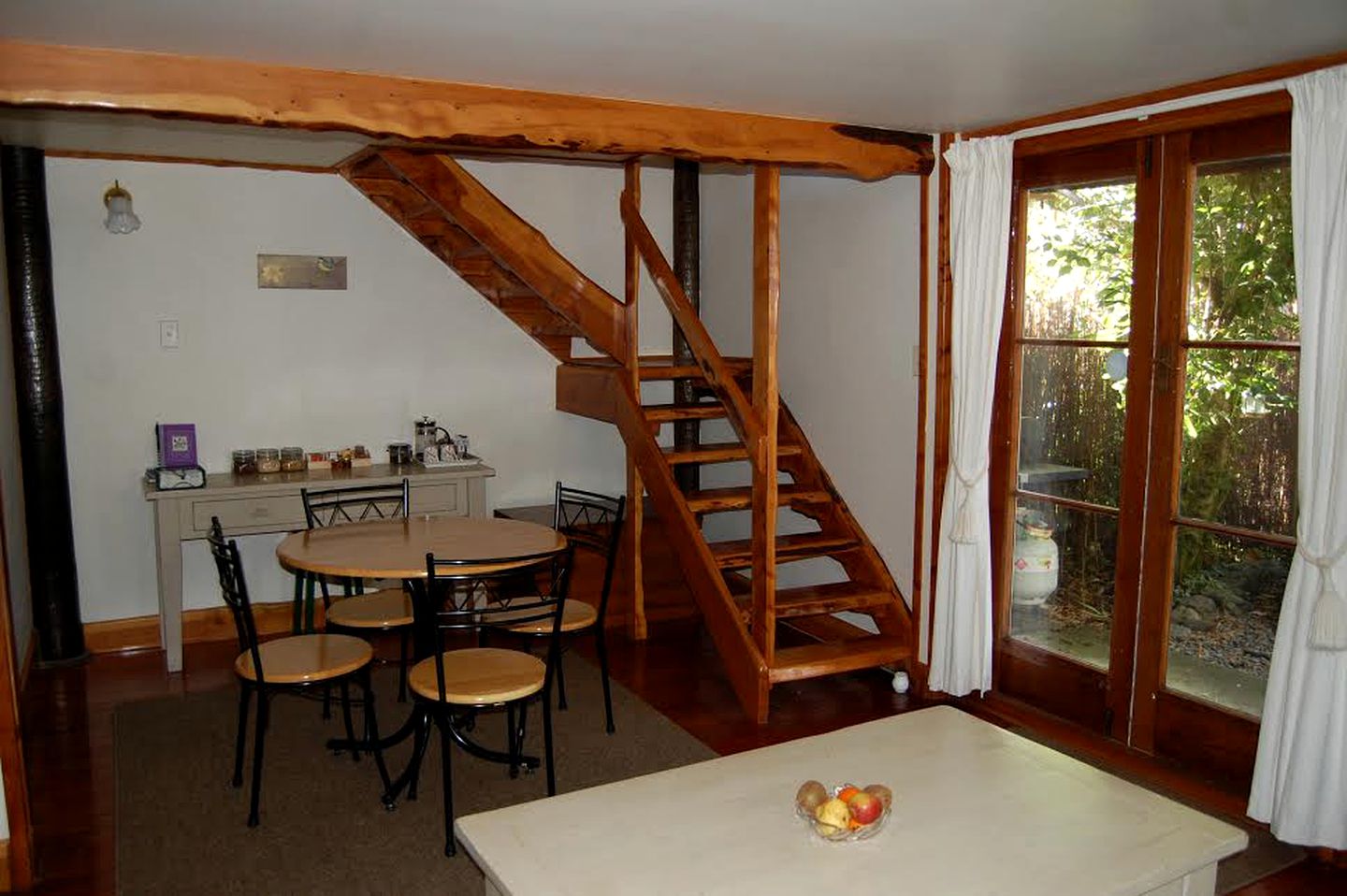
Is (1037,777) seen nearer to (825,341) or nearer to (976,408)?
(976,408)

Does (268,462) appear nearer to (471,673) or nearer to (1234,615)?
(471,673)

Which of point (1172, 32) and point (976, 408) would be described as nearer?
point (1172, 32)

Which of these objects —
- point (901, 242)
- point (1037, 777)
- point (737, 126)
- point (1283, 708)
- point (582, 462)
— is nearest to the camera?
point (1037, 777)

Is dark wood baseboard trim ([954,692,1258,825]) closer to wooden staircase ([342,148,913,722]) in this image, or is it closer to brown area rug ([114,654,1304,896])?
brown area rug ([114,654,1304,896])

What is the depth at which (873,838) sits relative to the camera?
2027mm

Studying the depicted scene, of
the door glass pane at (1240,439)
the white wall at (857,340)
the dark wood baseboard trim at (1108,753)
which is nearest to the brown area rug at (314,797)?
the dark wood baseboard trim at (1108,753)

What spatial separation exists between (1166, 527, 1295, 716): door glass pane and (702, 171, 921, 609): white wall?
1.18m

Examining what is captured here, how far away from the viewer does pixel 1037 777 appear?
91.3 inches

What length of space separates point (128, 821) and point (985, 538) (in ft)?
10.1

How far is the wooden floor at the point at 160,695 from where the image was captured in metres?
2.96

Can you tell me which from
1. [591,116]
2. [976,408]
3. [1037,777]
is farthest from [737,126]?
[1037,777]

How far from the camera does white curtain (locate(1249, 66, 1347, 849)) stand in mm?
2848

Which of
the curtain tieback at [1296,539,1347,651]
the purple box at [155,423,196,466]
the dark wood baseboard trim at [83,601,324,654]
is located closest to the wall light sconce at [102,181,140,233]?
the purple box at [155,423,196,466]

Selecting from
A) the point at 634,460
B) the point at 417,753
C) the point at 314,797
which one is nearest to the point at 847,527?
the point at 634,460
